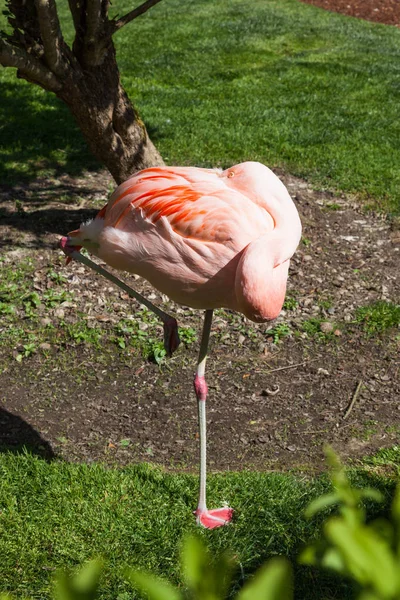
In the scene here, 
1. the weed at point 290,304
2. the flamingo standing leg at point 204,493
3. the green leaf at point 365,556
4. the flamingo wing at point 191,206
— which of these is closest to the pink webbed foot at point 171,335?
the flamingo standing leg at point 204,493

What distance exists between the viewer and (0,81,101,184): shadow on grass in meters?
6.36

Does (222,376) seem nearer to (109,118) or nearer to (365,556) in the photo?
(109,118)

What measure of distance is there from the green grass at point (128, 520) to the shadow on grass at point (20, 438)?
7 centimetres

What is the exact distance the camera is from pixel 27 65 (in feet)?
13.7

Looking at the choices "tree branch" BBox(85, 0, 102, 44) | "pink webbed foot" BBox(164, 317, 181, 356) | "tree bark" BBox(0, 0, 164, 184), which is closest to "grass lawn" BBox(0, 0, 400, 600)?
"pink webbed foot" BBox(164, 317, 181, 356)

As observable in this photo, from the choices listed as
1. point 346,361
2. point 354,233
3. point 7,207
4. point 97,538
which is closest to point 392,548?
point 97,538

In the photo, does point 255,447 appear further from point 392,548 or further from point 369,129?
point 369,129

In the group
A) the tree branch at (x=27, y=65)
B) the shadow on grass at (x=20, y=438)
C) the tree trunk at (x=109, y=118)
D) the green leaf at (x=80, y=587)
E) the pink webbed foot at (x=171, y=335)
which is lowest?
the shadow on grass at (x=20, y=438)

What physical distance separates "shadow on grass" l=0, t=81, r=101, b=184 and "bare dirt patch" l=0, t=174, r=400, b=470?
1.21m

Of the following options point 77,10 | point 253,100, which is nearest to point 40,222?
point 77,10

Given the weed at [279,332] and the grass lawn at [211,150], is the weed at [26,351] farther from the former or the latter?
the weed at [279,332]

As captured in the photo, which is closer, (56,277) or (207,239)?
(207,239)

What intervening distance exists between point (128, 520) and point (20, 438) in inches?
32.9

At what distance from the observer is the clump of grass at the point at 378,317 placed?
445 centimetres
